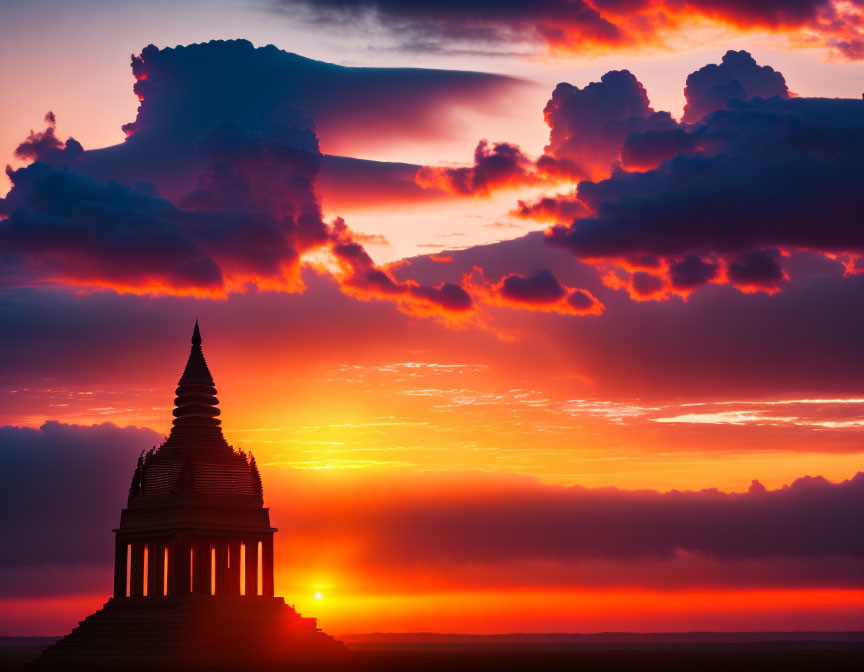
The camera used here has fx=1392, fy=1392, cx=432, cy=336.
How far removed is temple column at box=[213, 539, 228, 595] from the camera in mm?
112375

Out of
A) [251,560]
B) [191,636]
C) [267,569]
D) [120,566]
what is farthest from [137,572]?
[191,636]

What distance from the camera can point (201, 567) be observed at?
364ft

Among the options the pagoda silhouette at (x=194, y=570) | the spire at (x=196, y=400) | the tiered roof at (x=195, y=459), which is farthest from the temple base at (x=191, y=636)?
the spire at (x=196, y=400)

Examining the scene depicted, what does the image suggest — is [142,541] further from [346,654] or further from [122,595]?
[346,654]

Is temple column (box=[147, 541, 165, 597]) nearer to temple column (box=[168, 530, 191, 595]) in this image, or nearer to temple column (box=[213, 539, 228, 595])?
temple column (box=[168, 530, 191, 595])

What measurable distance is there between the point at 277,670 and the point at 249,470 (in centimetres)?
1960

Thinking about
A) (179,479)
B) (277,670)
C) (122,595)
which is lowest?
(277,670)

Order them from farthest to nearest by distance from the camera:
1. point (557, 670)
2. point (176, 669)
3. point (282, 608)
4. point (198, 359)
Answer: point (557, 670), point (198, 359), point (282, 608), point (176, 669)

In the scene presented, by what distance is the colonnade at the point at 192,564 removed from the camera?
10988 centimetres

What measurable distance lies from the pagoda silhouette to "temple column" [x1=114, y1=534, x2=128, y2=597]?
0.27 feet

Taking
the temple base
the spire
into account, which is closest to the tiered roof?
the spire

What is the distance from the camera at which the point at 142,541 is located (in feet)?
372

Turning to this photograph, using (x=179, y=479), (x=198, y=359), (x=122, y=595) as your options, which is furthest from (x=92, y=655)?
(x=198, y=359)

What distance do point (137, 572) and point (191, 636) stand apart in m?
11.8
